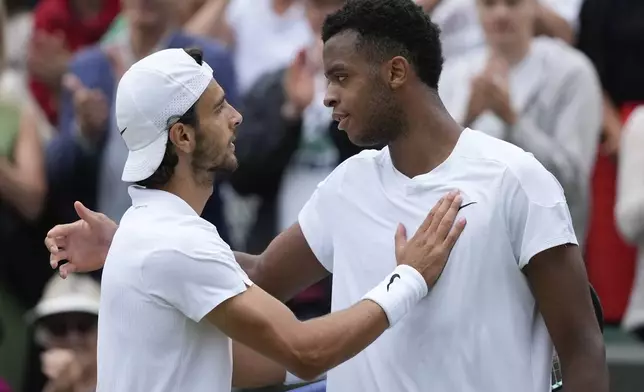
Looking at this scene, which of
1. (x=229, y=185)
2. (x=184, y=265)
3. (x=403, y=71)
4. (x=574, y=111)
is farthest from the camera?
(x=229, y=185)

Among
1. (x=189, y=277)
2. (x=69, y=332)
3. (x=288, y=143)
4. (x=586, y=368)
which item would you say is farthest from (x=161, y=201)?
(x=69, y=332)

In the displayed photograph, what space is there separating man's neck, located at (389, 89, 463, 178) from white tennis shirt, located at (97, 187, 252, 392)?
0.56 m

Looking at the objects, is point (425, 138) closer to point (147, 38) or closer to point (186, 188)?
point (186, 188)

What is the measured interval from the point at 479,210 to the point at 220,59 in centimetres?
265

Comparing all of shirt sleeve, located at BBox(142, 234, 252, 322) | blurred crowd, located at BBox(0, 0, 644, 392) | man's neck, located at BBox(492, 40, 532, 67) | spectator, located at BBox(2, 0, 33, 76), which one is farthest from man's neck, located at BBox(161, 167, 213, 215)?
spectator, located at BBox(2, 0, 33, 76)

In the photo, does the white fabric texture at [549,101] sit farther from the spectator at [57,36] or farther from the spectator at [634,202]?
the spectator at [57,36]

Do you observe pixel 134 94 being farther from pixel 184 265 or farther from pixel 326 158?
pixel 326 158

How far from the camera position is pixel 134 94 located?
3551 mm

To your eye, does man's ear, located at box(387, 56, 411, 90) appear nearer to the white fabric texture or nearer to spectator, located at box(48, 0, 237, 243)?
the white fabric texture

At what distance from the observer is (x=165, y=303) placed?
136 inches

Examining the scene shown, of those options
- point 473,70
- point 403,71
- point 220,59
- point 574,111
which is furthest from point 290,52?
point 403,71

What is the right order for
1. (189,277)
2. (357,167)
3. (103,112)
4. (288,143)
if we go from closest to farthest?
(189,277)
(357,167)
(288,143)
(103,112)

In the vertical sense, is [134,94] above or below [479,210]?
above

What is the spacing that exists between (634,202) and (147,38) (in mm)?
2179
